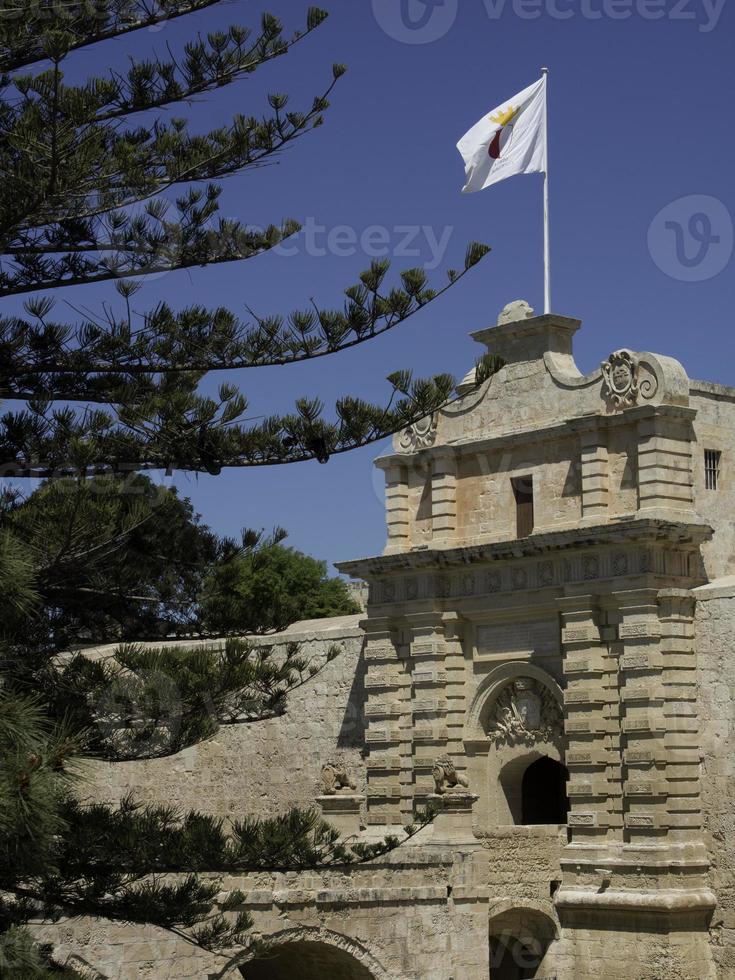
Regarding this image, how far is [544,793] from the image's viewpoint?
2472 centimetres

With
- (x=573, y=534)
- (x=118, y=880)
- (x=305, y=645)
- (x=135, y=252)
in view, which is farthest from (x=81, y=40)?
(x=305, y=645)

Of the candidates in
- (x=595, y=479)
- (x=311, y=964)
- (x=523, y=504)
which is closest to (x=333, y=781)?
(x=311, y=964)

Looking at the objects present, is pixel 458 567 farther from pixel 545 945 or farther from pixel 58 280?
pixel 58 280

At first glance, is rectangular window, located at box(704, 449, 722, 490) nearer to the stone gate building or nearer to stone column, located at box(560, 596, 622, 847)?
the stone gate building

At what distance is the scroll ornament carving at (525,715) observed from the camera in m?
22.8

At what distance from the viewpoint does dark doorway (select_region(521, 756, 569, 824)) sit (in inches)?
964

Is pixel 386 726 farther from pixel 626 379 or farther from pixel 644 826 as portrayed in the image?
pixel 626 379

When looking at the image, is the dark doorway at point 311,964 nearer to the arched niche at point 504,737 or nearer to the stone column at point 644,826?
the stone column at point 644,826

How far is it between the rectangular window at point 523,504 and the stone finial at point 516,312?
2.08 m

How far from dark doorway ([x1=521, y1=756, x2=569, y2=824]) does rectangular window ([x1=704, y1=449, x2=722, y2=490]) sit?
182 inches

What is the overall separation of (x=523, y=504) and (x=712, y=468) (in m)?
2.64

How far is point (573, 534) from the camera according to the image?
2202 centimetres

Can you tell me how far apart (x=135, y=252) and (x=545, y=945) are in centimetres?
1146

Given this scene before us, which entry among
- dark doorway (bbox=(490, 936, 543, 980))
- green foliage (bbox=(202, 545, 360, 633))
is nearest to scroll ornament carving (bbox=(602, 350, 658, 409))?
dark doorway (bbox=(490, 936, 543, 980))
